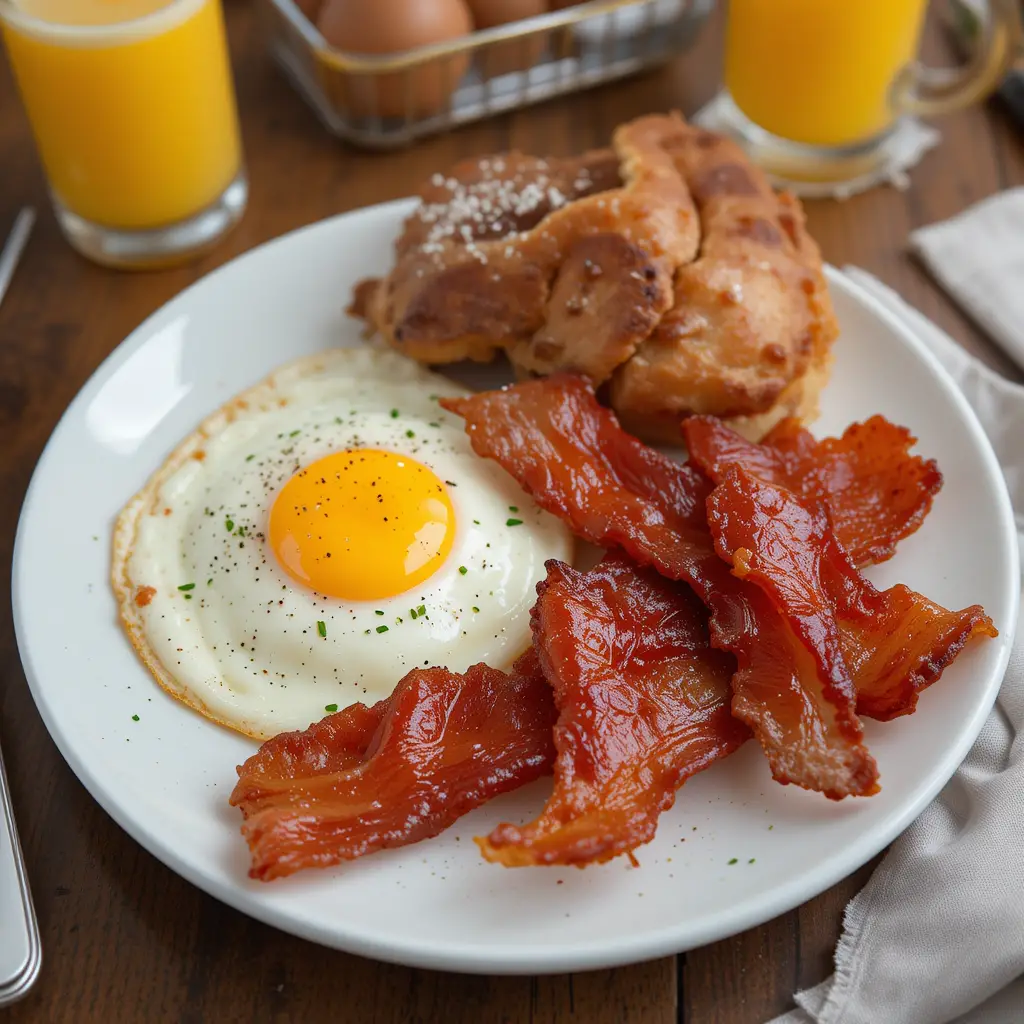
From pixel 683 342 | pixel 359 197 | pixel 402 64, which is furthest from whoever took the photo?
pixel 359 197

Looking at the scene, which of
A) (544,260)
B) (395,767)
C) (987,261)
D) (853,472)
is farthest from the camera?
(987,261)

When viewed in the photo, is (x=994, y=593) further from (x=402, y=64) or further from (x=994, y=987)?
(x=402, y=64)

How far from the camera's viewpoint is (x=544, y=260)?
2.93m

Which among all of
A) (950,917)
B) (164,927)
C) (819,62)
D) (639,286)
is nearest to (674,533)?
(639,286)

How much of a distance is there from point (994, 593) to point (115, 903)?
196 centimetres

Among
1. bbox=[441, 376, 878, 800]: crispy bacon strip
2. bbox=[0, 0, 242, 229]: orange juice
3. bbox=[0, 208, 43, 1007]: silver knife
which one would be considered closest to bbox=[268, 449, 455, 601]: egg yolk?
bbox=[441, 376, 878, 800]: crispy bacon strip

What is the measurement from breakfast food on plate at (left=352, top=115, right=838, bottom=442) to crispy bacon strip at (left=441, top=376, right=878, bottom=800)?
0.17m

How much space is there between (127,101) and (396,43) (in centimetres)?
93

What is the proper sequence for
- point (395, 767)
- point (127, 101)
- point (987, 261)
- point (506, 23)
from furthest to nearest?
point (506, 23) < point (987, 261) < point (127, 101) < point (395, 767)

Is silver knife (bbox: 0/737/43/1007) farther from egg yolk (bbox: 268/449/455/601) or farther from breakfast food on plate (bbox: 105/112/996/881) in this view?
egg yolk (bbox: 268/449/455/601)

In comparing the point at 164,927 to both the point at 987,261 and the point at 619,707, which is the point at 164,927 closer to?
the point at 619,707

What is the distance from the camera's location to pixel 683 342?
2812 mm

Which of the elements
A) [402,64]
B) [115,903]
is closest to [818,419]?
[402,64]

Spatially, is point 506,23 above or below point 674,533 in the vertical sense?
above
